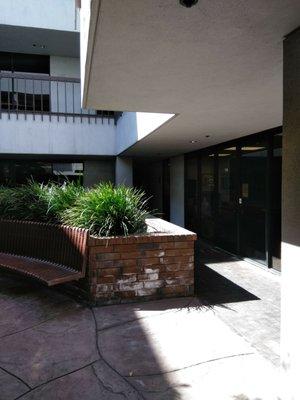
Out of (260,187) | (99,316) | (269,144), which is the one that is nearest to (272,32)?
(99,316)

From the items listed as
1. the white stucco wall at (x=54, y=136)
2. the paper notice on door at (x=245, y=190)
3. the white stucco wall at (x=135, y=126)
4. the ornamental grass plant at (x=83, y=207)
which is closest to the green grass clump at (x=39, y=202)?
the ornamental grass plant at (x=83, y=207)

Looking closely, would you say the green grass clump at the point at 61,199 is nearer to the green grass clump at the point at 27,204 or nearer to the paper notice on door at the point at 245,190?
the green grass clump at the point at 27,204

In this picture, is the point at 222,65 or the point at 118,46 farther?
the point at 222,65

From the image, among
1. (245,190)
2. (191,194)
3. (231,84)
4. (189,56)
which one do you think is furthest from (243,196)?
(189,56)

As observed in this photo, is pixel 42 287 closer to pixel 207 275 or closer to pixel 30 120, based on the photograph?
pixel 207 275

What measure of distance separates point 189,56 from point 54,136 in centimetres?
815

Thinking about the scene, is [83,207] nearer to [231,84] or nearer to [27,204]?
[27,204]

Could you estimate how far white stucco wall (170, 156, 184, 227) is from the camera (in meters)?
10.8

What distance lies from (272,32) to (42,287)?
450 cm

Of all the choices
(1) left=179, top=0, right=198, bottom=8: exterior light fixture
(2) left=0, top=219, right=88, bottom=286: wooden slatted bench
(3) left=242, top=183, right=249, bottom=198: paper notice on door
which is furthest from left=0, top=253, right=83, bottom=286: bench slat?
(3) left=242, top=183, right=249, bottom=198: paper notice on door

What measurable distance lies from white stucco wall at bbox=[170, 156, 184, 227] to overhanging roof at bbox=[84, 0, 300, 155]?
579cm

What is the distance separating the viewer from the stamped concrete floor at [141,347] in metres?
2.78

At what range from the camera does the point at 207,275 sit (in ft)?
19.5

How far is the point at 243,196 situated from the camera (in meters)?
7.17
